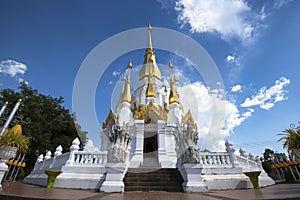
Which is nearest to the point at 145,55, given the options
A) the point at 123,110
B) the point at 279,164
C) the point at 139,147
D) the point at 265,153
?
the point at 123,110

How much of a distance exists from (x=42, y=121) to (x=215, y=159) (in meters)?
18.1

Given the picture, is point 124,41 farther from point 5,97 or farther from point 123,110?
point 5,97

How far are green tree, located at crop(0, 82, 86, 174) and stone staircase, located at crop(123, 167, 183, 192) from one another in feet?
38.5

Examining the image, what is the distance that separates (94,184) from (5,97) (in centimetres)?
1794

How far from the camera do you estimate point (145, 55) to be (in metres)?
23.0

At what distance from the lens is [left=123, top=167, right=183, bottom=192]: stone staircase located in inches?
239

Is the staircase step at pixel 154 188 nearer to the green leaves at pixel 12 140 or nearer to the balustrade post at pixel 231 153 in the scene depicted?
the balustrade post at pixel 231 153

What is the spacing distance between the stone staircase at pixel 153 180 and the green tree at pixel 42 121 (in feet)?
38.5

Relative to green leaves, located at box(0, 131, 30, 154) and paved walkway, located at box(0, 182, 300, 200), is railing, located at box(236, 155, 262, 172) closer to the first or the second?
paved walkway, located at box(0, 182, 300, 200)

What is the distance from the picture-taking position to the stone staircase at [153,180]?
606 cm

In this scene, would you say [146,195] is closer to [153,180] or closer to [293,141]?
[153,180]

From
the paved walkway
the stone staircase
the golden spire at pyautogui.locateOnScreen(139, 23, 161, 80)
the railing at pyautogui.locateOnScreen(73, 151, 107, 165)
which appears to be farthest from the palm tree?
the golden spire at pyautogui.locateOnScreen(139, 23, 161, 80)

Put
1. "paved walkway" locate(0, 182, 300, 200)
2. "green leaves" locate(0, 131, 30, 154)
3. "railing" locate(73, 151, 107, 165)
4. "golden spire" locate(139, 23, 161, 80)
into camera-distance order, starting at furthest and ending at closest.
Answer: "golden spire" locate(139, 23, 161, 80) < "railing" locate(73, 151, 107, 165) < "green leaves" locate(0, 131, 30, 154) < "paved walkway" locate(0, 182, 300, 200)

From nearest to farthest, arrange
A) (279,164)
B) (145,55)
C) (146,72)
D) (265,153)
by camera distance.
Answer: (279,164) < (146,72) < (145,55) < (265,153)
